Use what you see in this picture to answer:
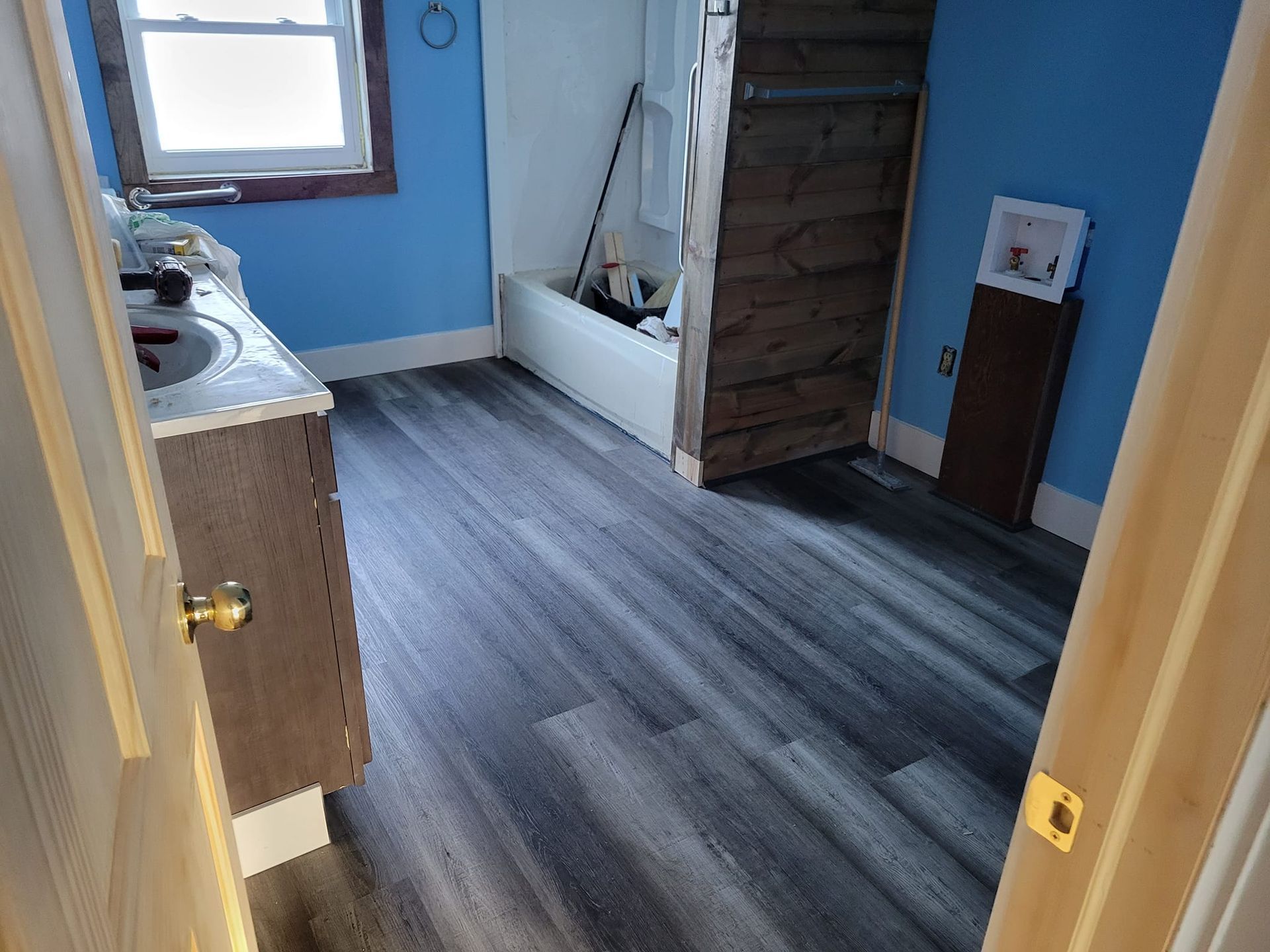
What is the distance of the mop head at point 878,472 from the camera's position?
3.32m

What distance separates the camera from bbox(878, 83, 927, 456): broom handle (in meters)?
3.12

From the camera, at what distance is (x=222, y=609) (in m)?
→ 0.84

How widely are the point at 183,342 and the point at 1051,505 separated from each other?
2.54 meters

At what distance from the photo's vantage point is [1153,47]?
8.11 feet

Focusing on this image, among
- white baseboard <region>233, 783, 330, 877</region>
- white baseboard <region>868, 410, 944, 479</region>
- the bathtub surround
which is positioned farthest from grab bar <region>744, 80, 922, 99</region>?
white baseboard <region>233, 783, 330, 877</region>

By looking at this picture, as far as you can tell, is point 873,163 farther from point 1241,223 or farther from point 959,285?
point 1241,223

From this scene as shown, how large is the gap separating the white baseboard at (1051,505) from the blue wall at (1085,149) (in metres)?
0.04

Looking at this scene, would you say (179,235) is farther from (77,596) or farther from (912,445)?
(912,445)

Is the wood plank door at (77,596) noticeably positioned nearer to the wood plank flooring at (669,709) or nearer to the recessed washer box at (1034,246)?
the wood plank flooring at (669,709)

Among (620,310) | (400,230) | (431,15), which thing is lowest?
(620,310)

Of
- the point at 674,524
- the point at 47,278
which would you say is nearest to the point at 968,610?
the point at 674,524

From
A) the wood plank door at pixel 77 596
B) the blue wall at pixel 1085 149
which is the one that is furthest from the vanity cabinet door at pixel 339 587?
the blue wall at pixel 1085 149

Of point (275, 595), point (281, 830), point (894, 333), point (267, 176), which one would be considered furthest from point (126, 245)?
point (894, 333)

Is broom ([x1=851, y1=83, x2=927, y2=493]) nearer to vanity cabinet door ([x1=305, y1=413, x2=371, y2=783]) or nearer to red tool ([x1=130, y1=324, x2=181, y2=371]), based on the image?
vanity cabinet door ([x1=305, y1=413, x2=371, y2=783])
